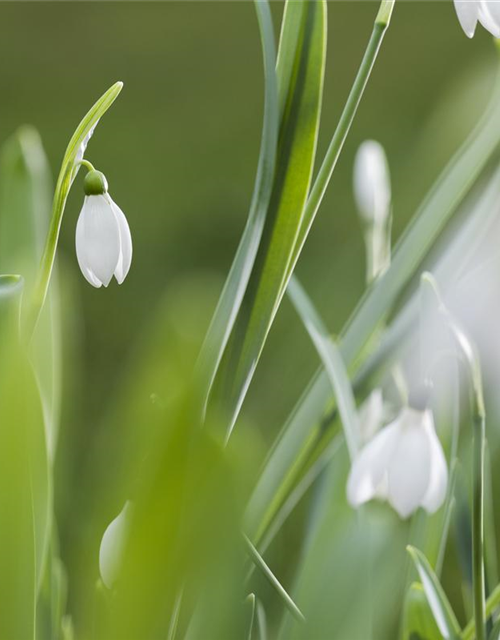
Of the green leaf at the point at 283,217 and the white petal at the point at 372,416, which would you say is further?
the white petal at the point at 372,416

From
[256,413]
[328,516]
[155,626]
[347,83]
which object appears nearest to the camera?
[155,626]

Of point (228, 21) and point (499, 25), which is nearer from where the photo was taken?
point (499, 25)

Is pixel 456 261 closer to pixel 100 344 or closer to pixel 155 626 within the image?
pixel 155 626

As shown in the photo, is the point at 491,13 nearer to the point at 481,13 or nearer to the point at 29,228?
the point at 481,13

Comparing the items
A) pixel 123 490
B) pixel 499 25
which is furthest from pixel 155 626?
pixel 499 25

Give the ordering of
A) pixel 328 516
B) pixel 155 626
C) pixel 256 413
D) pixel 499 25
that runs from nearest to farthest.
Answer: pixel 155 626 → pixel 499 25 → pixel 328 516 → pixel 256 413

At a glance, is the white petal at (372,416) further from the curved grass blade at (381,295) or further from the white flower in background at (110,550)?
the white flower in background at (110,550)

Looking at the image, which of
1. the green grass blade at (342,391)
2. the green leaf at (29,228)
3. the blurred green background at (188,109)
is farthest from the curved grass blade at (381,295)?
the blurred green background at (188,109)

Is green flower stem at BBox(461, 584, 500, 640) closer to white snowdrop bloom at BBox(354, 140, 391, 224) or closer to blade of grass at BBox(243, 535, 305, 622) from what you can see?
blade of grass at BBox(243, 535, 305, 622)

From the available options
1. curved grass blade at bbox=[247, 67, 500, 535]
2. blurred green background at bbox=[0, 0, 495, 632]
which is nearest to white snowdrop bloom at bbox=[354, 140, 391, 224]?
curved grass blade at bbox=[247, 67, 500, 535]
